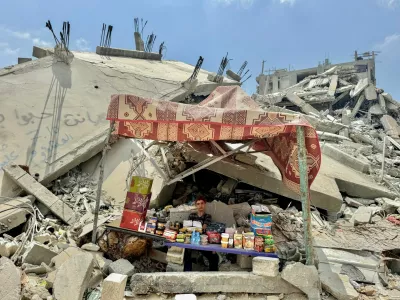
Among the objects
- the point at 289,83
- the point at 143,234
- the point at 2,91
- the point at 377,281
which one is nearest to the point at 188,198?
the point at 143,234

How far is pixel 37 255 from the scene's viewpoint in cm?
406

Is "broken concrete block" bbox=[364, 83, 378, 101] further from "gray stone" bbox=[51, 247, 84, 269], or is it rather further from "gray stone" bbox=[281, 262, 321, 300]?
"gray stone" bbox=[51, 247, 84, 269]

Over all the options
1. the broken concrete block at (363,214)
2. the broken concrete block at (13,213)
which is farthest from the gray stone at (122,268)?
the broken concrete block at (363,214)

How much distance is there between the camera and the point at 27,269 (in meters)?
3.76

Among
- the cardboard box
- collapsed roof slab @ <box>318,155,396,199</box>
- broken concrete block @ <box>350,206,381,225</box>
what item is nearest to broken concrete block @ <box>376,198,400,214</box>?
broken concrete block @ <box>350,206,381,225</box>

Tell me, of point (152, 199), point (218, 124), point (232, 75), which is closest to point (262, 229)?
point (218, 124)

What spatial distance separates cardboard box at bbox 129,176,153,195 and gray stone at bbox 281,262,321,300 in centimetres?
243

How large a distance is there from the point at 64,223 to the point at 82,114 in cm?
323

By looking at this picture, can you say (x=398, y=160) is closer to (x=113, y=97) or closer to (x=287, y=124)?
(x=287, y=124)

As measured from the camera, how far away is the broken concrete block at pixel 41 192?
557cm

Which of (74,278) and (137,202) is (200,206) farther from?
(74,278)

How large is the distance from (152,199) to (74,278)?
8.58ft

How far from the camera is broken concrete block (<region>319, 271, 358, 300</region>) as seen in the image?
3.54 meters

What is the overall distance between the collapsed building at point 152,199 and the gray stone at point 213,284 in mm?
13
